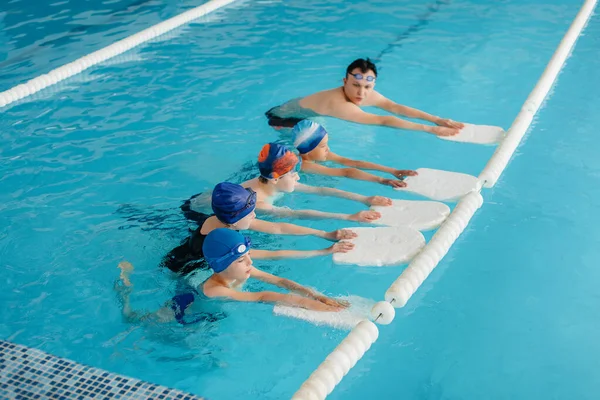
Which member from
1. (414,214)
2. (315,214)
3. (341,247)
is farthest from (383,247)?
(315,214)

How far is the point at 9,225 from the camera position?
529 cm

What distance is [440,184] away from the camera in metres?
5.44

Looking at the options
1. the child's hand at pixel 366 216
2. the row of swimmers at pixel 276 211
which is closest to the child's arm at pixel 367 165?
the row of swimmers at pixel 276 211

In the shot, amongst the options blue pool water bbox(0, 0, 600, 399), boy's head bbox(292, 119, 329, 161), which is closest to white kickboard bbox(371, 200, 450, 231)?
blue pool water bbox(0, 0, 600, 399)

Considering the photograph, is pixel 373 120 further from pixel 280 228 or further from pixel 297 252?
pixel 297 252

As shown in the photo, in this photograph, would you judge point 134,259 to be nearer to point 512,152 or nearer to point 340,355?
point 340,355

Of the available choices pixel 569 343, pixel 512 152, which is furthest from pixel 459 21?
pixel 569 343

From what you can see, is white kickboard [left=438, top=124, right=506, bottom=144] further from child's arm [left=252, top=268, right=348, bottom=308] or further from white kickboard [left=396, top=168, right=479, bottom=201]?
child's arm [left=252, top=268, right=348, bottom=308]

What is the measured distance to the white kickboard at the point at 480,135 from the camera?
20.0 feet

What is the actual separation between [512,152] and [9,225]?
4.32 m

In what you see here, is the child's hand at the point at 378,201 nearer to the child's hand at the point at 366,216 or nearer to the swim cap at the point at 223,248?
the child's hand at the point at 366,216

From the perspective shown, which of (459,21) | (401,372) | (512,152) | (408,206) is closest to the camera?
(401,372)

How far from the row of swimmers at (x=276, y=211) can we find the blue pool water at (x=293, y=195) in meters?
0.16

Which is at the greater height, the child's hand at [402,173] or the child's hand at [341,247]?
the child's hand at [402,173]
